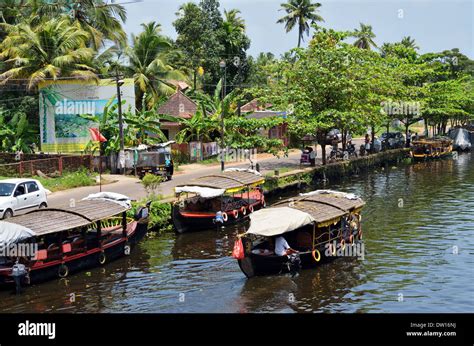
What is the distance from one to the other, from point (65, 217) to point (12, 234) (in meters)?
2.13

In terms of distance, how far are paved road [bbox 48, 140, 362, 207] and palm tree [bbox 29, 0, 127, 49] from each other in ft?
47.1

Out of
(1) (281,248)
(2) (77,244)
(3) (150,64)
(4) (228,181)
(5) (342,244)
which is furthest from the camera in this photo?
(3) (150,64)

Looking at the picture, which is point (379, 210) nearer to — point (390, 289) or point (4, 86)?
point (390, 289)

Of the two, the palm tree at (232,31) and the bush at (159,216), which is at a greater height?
the palm tree at (232,31)

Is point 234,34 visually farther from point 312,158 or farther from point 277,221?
point 277,221

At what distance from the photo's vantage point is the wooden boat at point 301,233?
20.4m

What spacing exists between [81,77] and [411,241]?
2614 centimetres

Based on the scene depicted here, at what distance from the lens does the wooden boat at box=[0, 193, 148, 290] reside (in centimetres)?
1916

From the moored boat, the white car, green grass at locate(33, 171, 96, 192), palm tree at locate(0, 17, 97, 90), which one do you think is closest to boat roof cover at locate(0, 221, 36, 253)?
the white car

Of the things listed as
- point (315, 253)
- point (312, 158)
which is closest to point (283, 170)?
point (312, 158)

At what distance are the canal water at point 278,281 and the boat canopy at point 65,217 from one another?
204 centimetres

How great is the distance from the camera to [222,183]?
28203 millimetres
